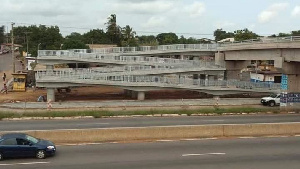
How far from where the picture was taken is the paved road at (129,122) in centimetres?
2816

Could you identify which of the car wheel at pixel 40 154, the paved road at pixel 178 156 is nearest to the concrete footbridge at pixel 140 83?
the paved road at pixel 178 156

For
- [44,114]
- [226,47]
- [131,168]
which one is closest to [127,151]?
[131,168]

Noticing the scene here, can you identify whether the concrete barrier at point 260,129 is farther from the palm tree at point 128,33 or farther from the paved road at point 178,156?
the palm tree at point 128,33

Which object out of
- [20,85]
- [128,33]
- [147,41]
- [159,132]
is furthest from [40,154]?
[147,41]

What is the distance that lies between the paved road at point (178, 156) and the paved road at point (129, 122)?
7.56 meters

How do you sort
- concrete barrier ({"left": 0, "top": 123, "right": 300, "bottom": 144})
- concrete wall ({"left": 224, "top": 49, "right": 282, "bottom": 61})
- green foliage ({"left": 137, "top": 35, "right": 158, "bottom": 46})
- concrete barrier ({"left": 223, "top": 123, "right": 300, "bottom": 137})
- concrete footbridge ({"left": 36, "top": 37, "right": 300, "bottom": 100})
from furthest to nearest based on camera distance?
green foliage ({"left": 137, "top": 35, "right": 158, "bottom": 46})
concrete footbridge ({"left": 36, "top": 37, "right": 300, "bottom": 100})
concrete wall ({"left": 224, "top": 49, "right": 282, "bottom": 61})
concrete barrier ({"left": 223, "top": 123, "right": 300, "bottom": 137})
concrete barrier ({"left": 0, "top": 123, "right": 300, "bottom": 144})

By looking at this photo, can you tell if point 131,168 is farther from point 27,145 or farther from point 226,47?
point 226,47

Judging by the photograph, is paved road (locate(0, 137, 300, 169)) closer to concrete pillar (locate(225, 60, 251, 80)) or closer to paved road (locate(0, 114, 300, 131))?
paved road (locate(0, 114, 300, 131))

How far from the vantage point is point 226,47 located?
57.8 meters

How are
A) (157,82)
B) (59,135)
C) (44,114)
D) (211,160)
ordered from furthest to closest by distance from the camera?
1. (157,82)
2. (44,114)
3. (59,135)
4. (211,160)

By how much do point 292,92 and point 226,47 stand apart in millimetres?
17051

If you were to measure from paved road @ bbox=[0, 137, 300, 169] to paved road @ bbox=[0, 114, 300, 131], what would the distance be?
7.56 m

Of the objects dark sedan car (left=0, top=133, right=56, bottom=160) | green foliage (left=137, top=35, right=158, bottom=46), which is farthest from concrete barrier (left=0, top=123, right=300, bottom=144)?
green foliage (left=137, top=35, right=158, bottom=46)

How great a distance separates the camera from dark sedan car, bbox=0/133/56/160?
1778 cm
